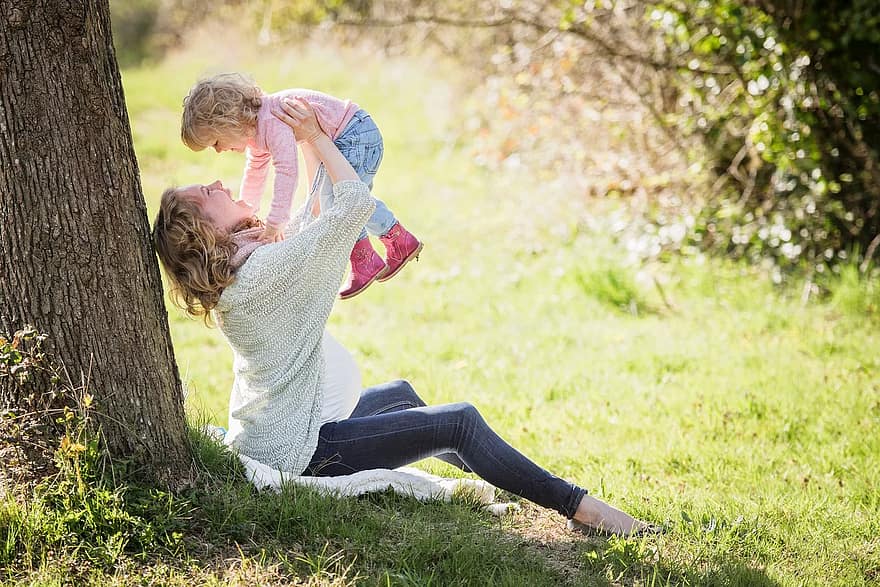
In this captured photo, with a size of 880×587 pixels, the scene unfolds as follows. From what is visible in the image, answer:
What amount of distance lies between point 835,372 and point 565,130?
4256 mm

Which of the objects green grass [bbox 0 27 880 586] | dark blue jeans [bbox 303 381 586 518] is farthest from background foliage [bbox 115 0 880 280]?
dark blue jeans [bbox 303 381 586 518]

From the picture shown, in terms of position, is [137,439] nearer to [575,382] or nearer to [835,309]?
[575,382]

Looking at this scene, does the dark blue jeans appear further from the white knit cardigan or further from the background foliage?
the background foliage

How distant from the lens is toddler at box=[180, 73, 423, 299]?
329cm

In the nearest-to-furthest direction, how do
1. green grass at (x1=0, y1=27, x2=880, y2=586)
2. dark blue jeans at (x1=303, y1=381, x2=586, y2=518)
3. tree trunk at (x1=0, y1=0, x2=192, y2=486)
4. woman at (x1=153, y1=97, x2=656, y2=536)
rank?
tree trunk at (x1=0, y1=0, x2=192, y2=486), green grass at (x1=0, y1=27, x2=880, y2=586), woman at (x1=153, y1=97, x2=656, y2=536), dark blue jeans at (x1=303, y1=381, x2=586, y2=518)

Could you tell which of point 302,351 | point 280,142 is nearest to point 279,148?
point 280,142

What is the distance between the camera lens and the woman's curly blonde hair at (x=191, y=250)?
3.04 meters

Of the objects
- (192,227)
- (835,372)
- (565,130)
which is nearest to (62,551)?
(192,227)

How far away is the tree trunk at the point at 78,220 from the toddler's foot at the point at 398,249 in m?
1.10

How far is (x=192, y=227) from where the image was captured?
304cm

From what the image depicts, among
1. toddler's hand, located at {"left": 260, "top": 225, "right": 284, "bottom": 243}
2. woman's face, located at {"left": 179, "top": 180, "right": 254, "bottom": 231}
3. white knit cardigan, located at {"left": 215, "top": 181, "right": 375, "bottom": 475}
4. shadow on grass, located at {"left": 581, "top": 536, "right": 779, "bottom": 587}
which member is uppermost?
woman's face, located at {"left": 179, "top": 180, "right": 254, "bottom": 231}

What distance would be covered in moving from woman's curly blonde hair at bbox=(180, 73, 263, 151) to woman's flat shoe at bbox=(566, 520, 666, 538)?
1919 mm

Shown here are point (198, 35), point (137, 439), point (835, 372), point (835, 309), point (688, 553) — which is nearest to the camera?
point (137, 439)

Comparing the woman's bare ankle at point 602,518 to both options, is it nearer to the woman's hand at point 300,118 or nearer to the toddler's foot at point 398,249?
the toddler's foot at point 398,249
